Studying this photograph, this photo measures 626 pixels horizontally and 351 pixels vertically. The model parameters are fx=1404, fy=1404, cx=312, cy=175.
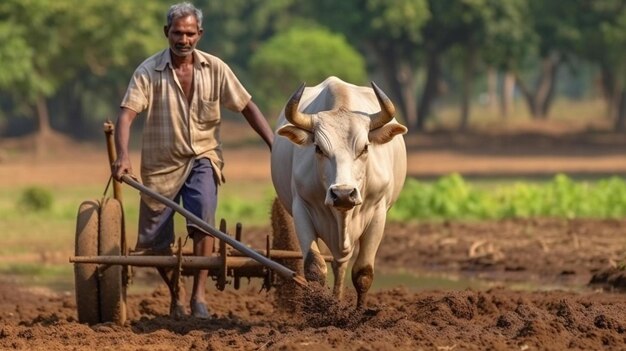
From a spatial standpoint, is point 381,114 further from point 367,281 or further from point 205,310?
point 205,310

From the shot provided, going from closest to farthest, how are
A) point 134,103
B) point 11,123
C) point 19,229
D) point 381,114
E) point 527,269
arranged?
point 381,114
point 134,103
point 527,269
point 19,229
point 11,123

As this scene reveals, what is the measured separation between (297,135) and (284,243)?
1.76m

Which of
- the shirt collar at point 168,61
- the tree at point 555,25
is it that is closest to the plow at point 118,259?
the shirt collar at point 168,61

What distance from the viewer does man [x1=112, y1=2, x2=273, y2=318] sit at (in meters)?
9.27

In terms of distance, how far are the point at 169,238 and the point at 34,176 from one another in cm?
2631

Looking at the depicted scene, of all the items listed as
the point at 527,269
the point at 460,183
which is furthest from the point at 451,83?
the point at 527,269

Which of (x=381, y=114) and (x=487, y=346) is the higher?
(x=381, y=114)

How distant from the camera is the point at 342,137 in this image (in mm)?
8195

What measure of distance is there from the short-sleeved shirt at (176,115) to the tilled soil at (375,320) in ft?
3.22

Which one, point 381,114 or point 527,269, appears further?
point 527,269

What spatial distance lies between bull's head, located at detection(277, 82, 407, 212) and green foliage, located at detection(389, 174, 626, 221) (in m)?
10.2

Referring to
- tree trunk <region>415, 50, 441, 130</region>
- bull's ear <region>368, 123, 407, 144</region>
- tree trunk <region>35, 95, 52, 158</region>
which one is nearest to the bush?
bull's ear <region>368, 123, 407, 144</region>

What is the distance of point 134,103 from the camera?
9.15 meters

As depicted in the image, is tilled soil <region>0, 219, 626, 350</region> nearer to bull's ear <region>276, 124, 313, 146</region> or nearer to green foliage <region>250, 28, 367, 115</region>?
bull's ear <region>276, 124, 313, 146</region>
